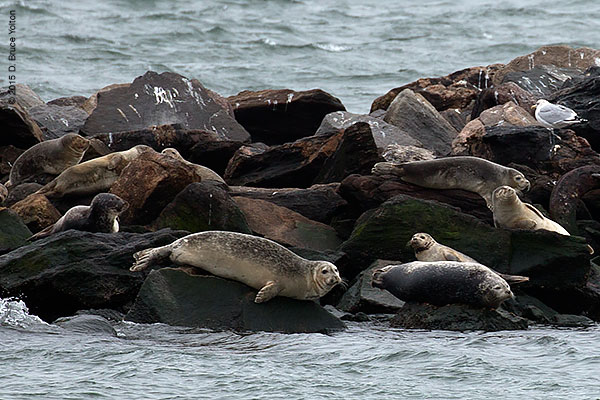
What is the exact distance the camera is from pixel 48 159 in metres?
13.9

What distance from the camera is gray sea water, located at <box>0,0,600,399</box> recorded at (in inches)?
285

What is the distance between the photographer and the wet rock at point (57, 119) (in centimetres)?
1672

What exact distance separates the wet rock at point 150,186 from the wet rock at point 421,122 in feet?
16.0

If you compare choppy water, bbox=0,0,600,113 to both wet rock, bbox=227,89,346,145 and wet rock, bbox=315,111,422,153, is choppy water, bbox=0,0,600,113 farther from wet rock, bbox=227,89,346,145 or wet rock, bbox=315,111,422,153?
wet rock, bbox=315,111,422,153

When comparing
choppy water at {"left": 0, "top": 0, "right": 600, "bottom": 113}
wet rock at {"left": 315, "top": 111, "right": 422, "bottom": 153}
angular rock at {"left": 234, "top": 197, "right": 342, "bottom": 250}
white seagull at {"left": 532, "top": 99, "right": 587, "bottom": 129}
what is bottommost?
choppy water at {"left": 0, "top": 0, "right": 600, "bottom": 113}

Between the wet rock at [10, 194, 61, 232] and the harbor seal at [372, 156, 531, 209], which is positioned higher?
the harbor seal at [372, 156, 531, 209]

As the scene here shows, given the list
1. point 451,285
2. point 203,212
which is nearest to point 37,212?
point 203,212

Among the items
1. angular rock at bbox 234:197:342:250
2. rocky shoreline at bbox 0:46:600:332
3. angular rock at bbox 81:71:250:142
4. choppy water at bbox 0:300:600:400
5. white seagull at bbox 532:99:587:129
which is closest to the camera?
choppy water at bbox 0:300:600:400

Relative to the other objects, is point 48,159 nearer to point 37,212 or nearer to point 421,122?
point 37,212

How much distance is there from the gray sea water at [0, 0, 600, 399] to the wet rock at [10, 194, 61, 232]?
8.48ft

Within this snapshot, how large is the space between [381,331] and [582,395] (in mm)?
2060

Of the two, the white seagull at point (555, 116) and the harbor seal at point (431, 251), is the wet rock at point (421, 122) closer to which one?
the white seagull at point (555, 116)

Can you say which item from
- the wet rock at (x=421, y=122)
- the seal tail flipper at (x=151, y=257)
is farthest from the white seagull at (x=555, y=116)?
the seal tail flipper at (x=151, y=257)

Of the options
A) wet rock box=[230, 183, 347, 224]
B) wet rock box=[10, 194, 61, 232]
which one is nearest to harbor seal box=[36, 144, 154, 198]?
wet rock box=[10, 194, 61, 232]
